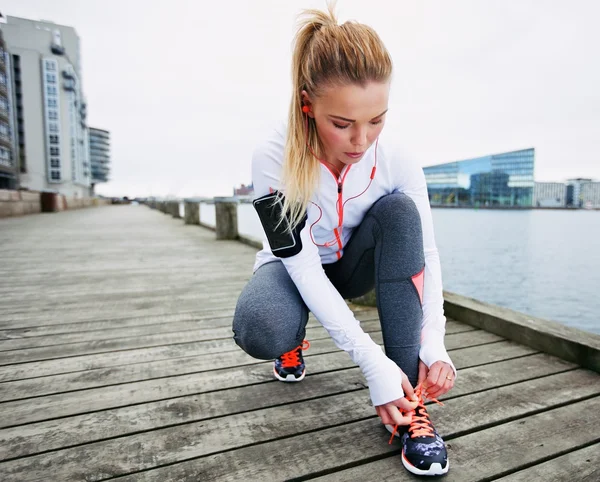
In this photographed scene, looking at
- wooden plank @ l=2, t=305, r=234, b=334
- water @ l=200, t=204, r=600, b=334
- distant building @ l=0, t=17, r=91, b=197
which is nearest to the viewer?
wooden plank @ l=2, t=305, r=234, b=334

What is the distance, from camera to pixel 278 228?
1.22m

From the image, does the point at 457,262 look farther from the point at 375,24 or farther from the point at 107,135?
the point at 107,135

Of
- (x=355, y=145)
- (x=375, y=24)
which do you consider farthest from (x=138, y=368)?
(x=375, y=24)

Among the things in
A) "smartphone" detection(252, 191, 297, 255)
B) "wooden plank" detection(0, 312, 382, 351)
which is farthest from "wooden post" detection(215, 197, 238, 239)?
"smartphone" detection(252, 191, 297, 255)

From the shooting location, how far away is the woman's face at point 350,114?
1021mm

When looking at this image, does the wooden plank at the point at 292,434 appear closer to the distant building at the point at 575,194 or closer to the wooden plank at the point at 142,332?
the wooden plank at the point at 142,332

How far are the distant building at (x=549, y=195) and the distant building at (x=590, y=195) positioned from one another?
4.41 meters

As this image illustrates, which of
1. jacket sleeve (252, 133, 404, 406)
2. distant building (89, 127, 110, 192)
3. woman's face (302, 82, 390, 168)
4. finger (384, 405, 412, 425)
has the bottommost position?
finger (384, 405, 412, 425)

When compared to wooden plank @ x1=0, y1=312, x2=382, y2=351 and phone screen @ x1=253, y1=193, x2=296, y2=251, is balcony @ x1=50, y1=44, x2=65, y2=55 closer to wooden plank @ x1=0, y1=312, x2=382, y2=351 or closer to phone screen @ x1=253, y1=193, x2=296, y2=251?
wooden plank @ x1=0, y1=312, x2=382, y2=351

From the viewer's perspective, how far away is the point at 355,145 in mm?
1088

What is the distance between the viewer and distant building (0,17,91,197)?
46.2 meters

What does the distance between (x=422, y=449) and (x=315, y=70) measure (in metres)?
0.97

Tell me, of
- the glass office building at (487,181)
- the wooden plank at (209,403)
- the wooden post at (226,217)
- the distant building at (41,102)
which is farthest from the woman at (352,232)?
the distant building at (41,102)

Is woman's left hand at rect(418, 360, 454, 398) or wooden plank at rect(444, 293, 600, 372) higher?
woman's left hand at rect(418, 360, 454, 398)
